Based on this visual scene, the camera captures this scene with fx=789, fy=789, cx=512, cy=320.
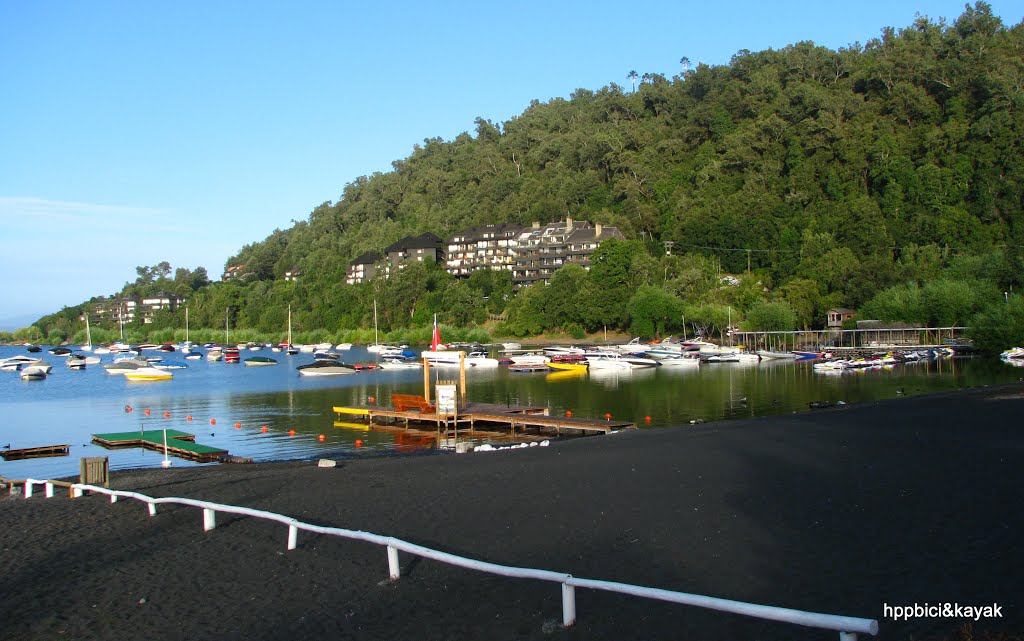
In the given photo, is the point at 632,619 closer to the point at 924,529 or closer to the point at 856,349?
the point at 924,529

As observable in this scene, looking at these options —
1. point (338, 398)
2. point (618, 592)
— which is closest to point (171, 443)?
point (338, 398)

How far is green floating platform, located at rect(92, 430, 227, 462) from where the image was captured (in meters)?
28.0

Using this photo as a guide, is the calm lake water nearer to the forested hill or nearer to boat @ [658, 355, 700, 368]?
boat @ [658, 355, 700, 368]

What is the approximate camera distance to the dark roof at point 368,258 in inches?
6462

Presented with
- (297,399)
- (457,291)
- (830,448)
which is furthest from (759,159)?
(830,448)

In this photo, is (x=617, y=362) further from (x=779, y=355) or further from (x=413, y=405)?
(x=413, y=405)

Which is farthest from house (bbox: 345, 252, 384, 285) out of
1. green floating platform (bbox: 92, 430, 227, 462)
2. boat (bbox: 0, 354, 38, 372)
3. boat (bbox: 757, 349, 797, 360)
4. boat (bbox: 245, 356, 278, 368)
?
green floating platform (bbox: 92, 430, 227, 462)

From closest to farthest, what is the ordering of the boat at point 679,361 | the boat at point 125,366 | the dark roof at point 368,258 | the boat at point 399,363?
1. the boat at point 679,361
2. the boat at point 125,366
3. the boat at point 399,363
4. the dark roof at point 368,258

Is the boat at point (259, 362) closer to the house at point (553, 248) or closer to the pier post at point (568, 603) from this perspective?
the house at point (553, 248)

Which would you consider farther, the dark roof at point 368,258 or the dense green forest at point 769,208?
the dark roof at point 368,258

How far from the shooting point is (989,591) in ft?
27.7

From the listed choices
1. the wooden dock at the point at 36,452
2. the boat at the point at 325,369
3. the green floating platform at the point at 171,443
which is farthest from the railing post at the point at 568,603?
the boat at the point at 325,369

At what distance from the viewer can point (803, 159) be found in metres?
121

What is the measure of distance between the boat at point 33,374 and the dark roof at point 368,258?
8706 cm
